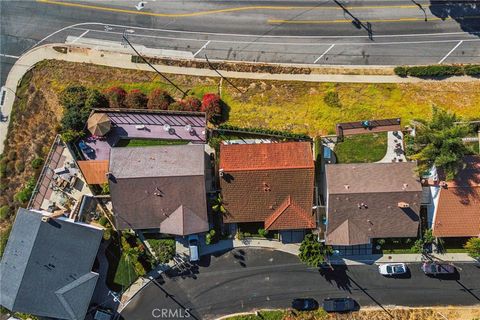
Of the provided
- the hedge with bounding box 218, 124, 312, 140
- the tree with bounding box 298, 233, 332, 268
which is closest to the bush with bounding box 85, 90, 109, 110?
the hedge with bounding box 218, 124, 312, 140

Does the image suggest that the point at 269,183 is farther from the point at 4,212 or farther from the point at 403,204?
the point at 4,212

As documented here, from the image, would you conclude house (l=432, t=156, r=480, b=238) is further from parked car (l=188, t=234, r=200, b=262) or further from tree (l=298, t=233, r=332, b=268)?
parked car (l=188, t=234, r=200, b=262)

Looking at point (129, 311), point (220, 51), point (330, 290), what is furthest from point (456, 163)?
point (129, 311)

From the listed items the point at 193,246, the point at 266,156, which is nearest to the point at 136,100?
the point at 266,156

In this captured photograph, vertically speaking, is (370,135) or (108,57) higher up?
(108,57)

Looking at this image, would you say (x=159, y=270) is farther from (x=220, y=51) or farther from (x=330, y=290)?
(x=220, y=51)
